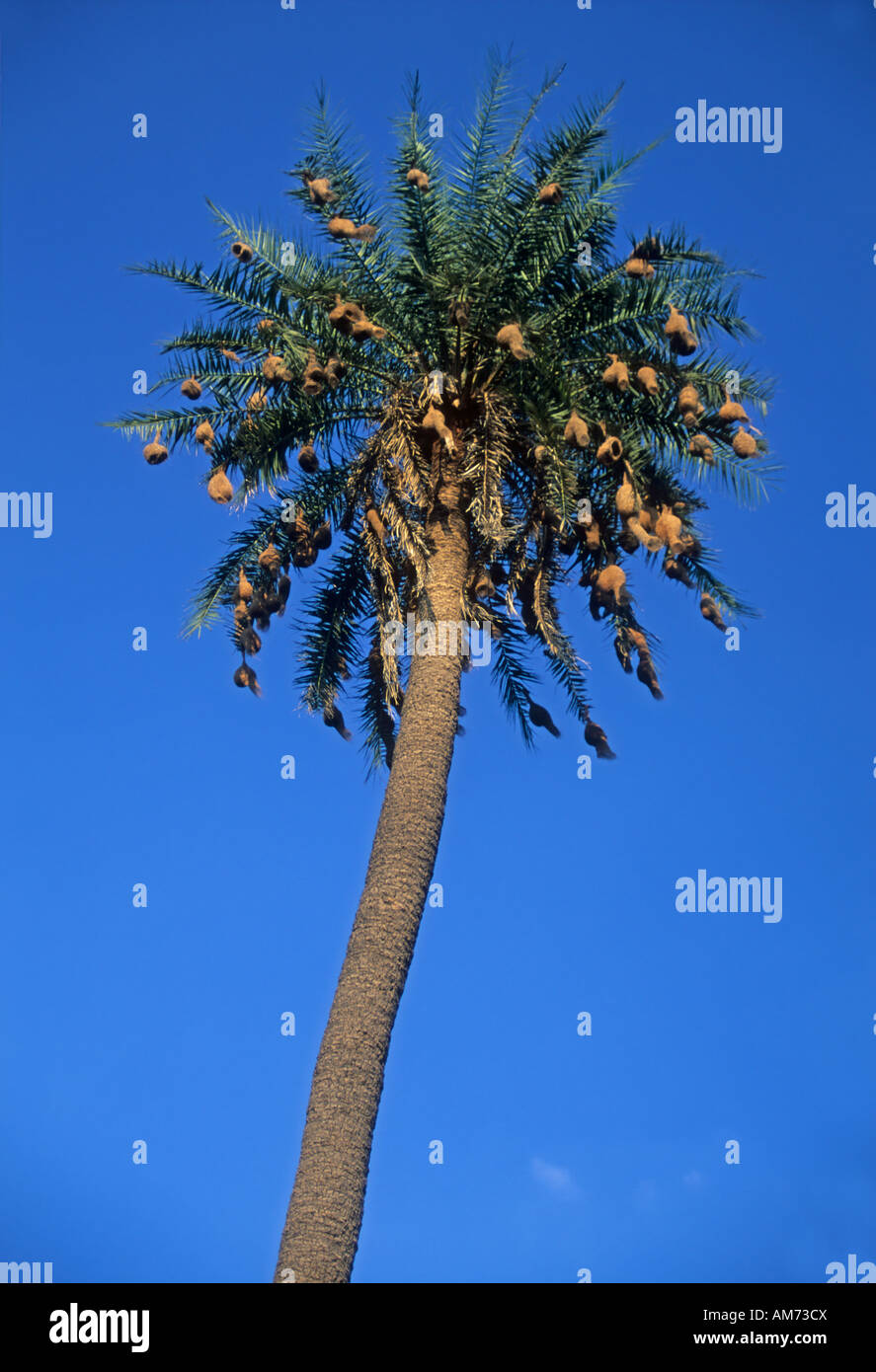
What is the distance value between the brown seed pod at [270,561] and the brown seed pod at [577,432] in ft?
11.2

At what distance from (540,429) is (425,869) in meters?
4.35

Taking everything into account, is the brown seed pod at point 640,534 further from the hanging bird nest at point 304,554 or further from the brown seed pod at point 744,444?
the hanging bird nest at point 304,554

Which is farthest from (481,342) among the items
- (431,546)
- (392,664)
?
(392,664)

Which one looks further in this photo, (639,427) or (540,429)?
(639,427)

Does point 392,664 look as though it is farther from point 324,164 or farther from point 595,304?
point 324,164

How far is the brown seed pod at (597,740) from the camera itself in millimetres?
14102

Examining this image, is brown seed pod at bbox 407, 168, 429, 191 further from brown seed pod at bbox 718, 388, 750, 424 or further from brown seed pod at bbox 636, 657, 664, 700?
brown seed pod at bbox 636, 657, 664, 700

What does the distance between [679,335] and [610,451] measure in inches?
47.0

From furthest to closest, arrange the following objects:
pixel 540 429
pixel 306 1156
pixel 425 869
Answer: pixel 540 429, pixel 425 869, pixel 306 1156

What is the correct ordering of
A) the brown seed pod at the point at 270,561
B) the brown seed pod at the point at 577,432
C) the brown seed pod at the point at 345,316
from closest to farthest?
the brown seed pod at the point at 577,432 → the brown seed pod at the point at 345,316 → the brown seed pod at the point at 270,561

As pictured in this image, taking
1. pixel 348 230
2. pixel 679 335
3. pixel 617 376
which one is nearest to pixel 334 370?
pixel 348 230

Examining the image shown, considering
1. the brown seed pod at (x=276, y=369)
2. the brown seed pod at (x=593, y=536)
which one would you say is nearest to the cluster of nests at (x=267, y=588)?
the brown seed pod at (x=276, y=369)

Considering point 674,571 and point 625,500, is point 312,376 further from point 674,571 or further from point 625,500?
point 674,571
